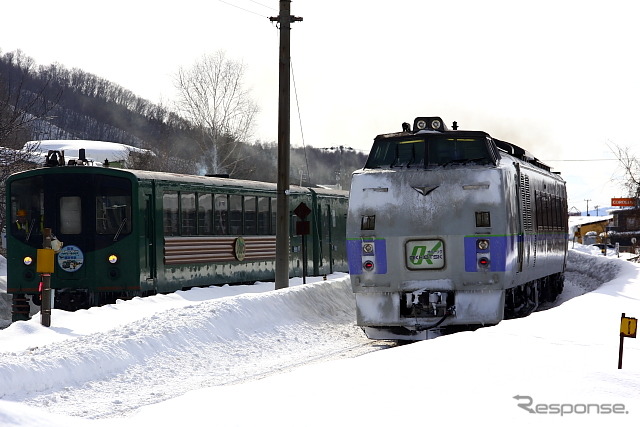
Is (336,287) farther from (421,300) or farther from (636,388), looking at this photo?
(636,388)

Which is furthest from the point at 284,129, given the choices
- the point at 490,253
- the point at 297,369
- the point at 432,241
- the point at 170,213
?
the point at 297,369

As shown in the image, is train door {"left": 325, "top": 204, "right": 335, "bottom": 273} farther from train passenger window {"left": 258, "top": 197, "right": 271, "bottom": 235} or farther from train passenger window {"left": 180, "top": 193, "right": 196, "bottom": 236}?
train passenger window {"left": 180, "top": 193, "right": 196, "bottom": 236}

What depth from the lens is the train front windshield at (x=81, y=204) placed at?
1891 centimetres

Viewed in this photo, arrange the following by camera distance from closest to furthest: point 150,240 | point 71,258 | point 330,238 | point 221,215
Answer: point 71,258
point 150,240
point 221,215
point 330,238

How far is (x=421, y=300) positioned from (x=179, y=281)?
24.6 ft

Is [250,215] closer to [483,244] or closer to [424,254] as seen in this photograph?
[424,254]

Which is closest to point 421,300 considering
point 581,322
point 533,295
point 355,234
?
point 355,234

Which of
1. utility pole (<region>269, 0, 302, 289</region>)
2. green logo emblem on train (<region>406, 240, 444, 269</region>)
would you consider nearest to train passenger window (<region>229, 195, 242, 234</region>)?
utility pole (<region>269, 0, 302, 289</region>)

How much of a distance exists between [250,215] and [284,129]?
326cm

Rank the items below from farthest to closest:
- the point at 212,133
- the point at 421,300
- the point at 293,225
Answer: the point at 212,133 < the point at 293,225 < the point at 421,300

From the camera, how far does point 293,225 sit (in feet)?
88.5

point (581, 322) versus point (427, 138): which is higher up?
point (427, 138)

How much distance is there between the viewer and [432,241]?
1422cm

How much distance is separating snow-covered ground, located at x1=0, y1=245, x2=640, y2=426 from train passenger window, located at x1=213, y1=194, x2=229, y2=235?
2803 mm
